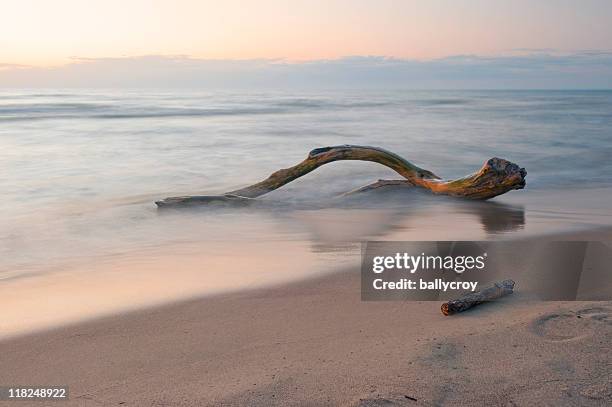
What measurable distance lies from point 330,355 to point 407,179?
17.4ft

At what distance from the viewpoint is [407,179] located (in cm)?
786

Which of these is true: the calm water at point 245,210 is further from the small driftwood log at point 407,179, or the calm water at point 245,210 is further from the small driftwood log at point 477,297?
the small driftwood log at point 477,297

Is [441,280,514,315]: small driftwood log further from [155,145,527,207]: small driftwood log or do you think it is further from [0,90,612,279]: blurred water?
[155,145,527,207]: small driftwood log

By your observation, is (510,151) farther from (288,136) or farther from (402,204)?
(402,204)

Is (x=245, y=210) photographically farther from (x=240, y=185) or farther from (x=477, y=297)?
(x=477, y=297)

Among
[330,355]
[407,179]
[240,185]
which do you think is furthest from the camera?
[240,185]

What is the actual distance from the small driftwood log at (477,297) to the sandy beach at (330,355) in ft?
0.14

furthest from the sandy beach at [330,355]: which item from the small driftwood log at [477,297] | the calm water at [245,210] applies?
the calm water at [245,210]

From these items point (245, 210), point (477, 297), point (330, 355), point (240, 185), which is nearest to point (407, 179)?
point (245, 210)

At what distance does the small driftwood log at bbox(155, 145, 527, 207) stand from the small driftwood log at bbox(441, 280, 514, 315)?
3562 mm

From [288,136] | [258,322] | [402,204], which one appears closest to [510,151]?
[288,136]

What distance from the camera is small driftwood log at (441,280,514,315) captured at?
322 centimetres

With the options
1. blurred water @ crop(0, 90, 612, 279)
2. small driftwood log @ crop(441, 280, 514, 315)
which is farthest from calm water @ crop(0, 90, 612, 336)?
small driftwood log @ crop(441, 280, 514, 315)

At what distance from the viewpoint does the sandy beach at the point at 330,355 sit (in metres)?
2.35
